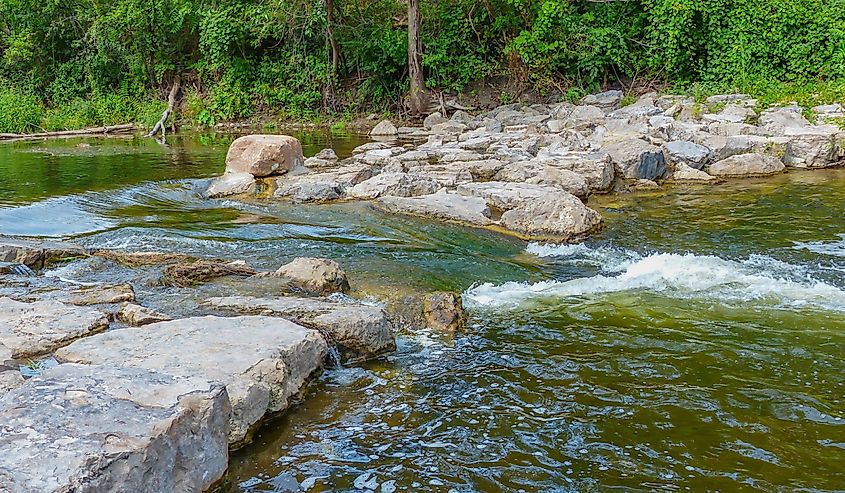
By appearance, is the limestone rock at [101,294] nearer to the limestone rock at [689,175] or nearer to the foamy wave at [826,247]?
the foamy wave at [826,247]

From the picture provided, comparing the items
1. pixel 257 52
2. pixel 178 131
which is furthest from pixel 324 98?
pixel 178 131

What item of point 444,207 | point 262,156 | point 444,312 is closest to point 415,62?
point 262,156

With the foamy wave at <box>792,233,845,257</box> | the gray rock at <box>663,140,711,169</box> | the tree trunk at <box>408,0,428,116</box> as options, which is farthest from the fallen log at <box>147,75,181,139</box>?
the foamy wave at <box>792,233,845,257</box>

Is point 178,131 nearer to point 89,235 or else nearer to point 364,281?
point 89,235

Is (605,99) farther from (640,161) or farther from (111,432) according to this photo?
(111,432)

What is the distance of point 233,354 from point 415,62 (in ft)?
48.2

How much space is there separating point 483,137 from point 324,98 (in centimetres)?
838

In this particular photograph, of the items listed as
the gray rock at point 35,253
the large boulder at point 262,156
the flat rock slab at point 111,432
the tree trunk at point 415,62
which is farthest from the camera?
the tree trunk at point 415,62

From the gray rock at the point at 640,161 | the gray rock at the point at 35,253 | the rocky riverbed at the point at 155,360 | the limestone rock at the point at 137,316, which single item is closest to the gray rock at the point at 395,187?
the gray rock at the point at 640,161

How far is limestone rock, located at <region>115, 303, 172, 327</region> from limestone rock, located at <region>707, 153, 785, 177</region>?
341 inches

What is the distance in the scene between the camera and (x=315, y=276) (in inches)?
216

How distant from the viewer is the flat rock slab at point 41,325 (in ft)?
12.8

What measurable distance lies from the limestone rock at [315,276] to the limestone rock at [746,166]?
7196mm

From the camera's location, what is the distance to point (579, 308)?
532cm
